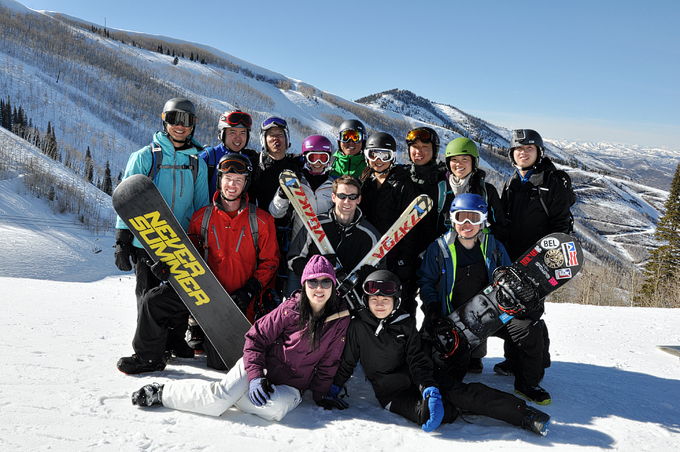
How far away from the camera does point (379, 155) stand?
383 centimetres

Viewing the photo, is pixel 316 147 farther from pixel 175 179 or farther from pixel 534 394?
pixel 534 394

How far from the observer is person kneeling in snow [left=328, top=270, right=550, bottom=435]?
2.65m

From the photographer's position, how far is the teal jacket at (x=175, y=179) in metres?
3.47

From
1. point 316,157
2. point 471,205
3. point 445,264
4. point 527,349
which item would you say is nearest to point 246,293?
point 316,157

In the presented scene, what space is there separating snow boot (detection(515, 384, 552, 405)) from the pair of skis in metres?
1.55

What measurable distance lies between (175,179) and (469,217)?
2697 millimetres

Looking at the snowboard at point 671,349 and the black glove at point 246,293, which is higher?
the black glove at point 246,293

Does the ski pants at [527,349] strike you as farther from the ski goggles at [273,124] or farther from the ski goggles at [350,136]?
the ski goggles at [273,124]

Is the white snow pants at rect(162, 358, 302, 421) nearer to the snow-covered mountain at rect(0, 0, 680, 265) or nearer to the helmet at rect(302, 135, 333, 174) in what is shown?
the helmet at rect(302, 135, 333, 174)

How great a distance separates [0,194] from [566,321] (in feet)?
60.5

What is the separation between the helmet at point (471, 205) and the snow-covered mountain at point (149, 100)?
34.7 metres

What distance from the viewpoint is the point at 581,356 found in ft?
14.5

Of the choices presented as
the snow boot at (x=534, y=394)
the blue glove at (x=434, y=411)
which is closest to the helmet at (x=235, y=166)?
the blue glove at (x=434, y=411)

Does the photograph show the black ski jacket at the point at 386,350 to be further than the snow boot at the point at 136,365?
No
